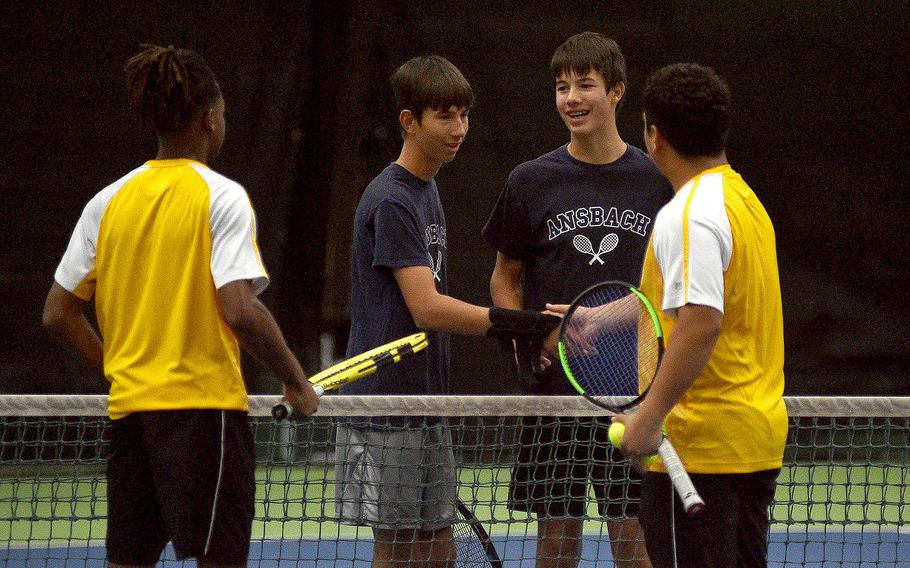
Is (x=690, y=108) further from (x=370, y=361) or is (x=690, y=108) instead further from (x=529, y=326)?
(x=370, y=361)

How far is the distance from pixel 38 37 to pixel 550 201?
3838 millimetres

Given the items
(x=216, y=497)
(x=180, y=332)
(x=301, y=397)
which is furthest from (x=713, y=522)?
(x=180, y=332)

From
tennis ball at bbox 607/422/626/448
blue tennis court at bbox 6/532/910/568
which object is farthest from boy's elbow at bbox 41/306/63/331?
blue tennis court at bbox 6/532/910/568

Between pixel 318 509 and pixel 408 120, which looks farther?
pixel 318 509

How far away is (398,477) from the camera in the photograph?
3.12m

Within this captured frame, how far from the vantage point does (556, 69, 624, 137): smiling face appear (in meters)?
3.32

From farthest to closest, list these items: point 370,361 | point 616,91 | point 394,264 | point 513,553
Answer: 1. point 513,553
2. point 616,91
3. point 394,264
4. point 370,361

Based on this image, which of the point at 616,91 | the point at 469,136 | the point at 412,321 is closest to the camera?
the point at 412,321

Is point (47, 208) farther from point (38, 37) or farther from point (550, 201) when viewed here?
point (550, 201)

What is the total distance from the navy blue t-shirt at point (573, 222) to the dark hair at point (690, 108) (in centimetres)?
85

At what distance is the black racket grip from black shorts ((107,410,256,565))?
0.06m

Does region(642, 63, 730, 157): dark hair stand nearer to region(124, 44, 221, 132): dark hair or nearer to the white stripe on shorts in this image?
region(124, 44, 221, 132): dark hair

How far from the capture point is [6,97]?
250 inches

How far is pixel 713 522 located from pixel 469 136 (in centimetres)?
436
